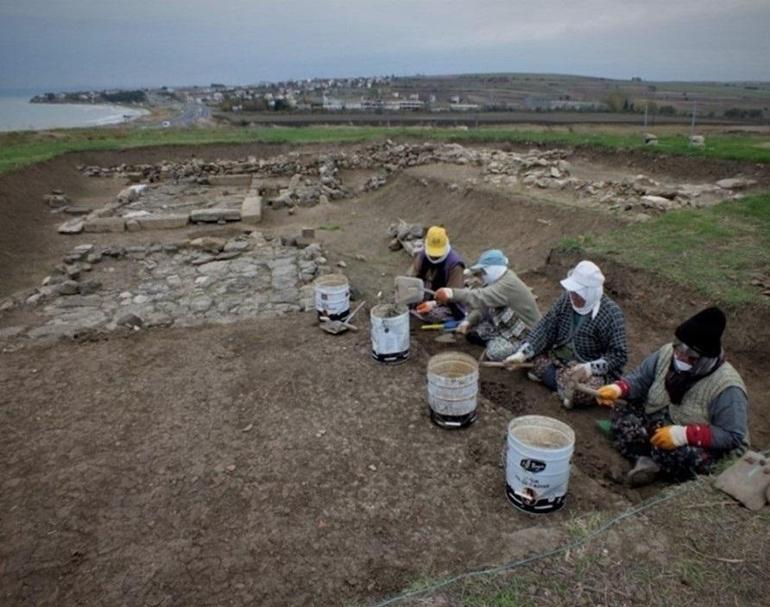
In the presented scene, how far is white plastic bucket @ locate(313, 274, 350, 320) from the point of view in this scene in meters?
6.16

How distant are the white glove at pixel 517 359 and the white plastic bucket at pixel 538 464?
1.43 m

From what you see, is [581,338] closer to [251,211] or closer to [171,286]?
[171,286]

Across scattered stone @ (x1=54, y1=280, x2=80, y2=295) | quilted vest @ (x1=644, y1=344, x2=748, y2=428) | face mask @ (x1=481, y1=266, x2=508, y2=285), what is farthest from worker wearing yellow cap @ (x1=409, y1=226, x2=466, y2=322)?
scattered stone @ (x1=54, y1=280, x2=80, y2=295)

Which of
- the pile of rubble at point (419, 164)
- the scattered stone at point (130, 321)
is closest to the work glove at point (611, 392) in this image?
the scattered stone at point (130, 321)

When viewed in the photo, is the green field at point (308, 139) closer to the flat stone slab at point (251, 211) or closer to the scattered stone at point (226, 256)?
the flat stone slab at point (251, 211)

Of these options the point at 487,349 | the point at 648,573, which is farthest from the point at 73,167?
the point at 648,573

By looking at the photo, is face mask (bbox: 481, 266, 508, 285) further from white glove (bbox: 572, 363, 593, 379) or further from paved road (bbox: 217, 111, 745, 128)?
paved road (bbox: 217, 111, 745, 128)

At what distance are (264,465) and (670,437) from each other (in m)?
3.11

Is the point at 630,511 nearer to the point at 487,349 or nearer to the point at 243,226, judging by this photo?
the point at 487,349

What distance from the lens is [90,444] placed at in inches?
170

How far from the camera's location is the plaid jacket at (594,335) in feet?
14.3

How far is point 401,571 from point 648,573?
140 cm

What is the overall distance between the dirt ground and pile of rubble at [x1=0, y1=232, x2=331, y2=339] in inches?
24.8

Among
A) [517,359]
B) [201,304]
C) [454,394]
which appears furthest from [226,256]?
[454,394]
